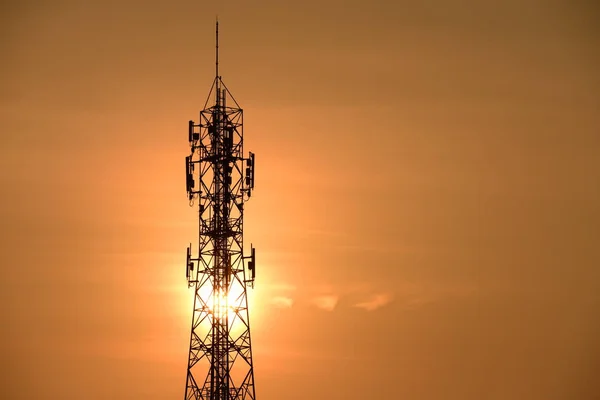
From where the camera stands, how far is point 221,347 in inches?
3996

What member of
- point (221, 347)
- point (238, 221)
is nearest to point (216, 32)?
point (238, 221)

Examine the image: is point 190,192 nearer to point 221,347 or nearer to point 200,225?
Answer: point 200,225

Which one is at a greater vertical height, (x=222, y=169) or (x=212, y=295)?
(x=222, y=169)

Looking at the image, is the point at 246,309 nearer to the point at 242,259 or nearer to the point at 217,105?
the point at 242,259

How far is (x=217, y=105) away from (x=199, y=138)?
A: 2.42 metres

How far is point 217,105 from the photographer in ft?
339

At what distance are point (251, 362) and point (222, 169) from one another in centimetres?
1248

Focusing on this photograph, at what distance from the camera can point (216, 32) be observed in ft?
349

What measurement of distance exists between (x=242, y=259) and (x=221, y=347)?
5.79 m

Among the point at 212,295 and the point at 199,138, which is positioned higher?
the point at 199,138

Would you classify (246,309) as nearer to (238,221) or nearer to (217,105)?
(238,221)

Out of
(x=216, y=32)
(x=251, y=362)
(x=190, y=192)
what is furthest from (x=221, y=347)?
(x=216, y=32)

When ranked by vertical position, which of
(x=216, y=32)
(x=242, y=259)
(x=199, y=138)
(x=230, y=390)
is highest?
(x=216, y=32)

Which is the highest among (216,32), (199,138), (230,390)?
(216,32)
